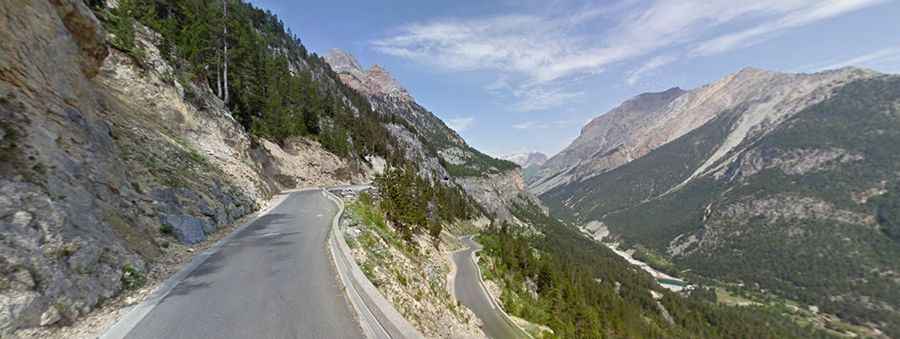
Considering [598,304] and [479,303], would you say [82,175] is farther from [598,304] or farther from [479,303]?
[598,304]

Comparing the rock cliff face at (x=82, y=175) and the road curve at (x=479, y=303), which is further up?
the rock cliff face at (x=82, y=175)

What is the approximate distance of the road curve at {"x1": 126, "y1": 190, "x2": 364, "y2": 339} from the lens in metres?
5.83

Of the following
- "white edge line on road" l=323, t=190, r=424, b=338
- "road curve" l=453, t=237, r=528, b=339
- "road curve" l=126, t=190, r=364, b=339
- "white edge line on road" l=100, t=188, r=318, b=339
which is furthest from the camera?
"road curve" l=453, t=237, r=528, b=339

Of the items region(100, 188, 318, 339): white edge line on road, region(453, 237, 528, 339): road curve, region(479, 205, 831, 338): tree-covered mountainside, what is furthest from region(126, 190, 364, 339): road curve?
region(479, 205, 831, 338): tree-covered mountainside

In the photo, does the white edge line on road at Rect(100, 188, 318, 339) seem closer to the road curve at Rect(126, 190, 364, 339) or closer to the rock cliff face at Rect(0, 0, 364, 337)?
the road curve at Rect(126, 190, 364, 339)

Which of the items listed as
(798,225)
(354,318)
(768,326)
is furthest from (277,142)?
(798,225)

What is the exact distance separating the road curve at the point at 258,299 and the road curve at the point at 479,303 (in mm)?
17277

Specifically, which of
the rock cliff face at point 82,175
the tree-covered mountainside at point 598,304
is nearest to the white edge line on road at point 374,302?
the rock cliff face at point 82,175

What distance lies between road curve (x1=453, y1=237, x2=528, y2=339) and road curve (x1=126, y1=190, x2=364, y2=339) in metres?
17.3

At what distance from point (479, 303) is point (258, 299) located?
87.4ft

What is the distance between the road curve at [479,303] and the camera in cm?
2611

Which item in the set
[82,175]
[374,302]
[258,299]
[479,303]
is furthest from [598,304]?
[82,175]

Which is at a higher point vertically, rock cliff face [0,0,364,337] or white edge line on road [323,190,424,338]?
rock cliff face [0,0,364,337]

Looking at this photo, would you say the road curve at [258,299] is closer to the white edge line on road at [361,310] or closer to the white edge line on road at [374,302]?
the white edge line on road at [361,310]
